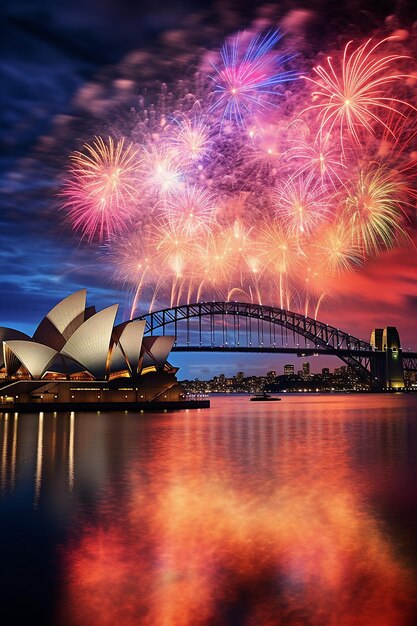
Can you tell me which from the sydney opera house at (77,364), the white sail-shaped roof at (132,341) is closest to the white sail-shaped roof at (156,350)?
the sydney opera house at (77,364)

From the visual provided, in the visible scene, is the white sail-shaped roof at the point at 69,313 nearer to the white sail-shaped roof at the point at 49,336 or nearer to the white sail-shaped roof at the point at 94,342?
the white sail-shaped roof at the point at 49,336

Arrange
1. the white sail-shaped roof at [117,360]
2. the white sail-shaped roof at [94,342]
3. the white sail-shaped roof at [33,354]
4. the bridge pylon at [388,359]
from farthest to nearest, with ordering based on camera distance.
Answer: the bridge pylon at [388,359] → the white sail-shaped roof at [117,360] → the white sail-shaped roof at [33,354] → the white sail-shaped roof at [94,342]

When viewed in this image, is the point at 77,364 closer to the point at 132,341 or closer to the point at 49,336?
the point at 49,336

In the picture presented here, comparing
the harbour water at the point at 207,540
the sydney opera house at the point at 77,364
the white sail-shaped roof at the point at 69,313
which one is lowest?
the harbour water at the point at 207,540

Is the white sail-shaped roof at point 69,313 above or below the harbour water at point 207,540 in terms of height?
above

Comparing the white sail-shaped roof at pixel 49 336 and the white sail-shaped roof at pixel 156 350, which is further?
the white sail-shaped roof at pixel 156 350

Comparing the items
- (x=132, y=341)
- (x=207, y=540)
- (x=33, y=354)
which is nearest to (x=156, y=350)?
(x=132, y=341)

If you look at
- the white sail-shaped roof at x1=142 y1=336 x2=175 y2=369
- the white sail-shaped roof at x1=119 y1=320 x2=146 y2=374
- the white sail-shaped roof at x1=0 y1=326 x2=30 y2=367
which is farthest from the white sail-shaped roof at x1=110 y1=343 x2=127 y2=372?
the white sail-shaped roof at x1=0 y1=326 x2=30 y2=367

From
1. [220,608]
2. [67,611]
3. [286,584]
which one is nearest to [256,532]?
[286,584]
